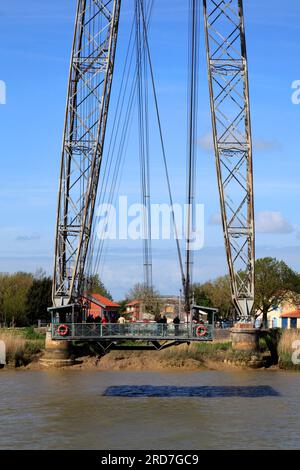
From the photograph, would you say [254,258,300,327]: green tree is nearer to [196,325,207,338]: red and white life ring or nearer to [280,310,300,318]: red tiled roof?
[280,310,300,318]: red tiled roof

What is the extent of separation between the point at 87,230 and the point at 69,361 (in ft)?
20.0

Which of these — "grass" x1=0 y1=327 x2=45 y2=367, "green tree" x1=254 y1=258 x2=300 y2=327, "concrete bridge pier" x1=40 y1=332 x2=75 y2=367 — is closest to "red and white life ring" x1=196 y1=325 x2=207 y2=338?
"concrete bridge pier" x1=40 y1=332 x2=75 y2=367

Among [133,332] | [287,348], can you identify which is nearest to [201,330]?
[133,332]

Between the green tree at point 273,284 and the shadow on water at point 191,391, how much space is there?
37516mm

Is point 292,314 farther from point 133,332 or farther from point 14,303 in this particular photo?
point 133,332

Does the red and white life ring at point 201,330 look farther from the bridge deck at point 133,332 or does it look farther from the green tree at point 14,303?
the green tree at point 14,303

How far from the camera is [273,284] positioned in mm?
67438

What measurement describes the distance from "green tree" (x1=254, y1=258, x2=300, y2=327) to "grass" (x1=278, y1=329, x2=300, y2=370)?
91.9 feet

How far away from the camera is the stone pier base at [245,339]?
3734 cm

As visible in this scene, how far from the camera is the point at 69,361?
123ft

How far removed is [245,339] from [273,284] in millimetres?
30666
